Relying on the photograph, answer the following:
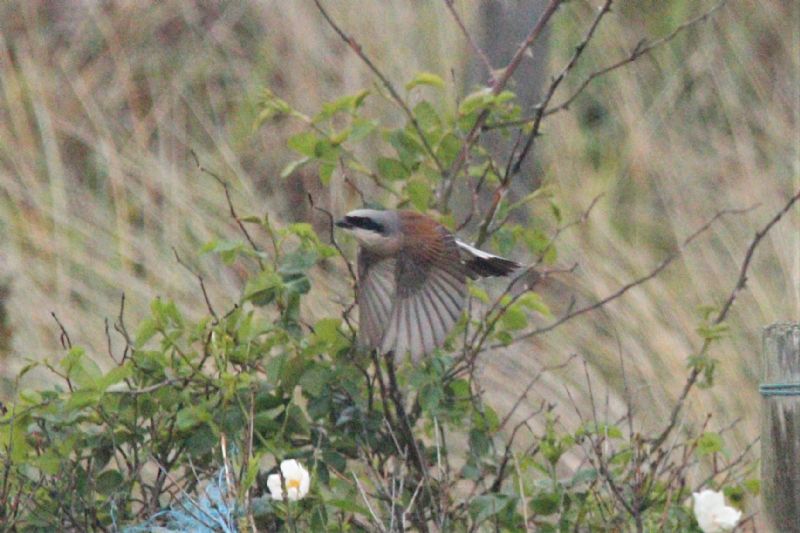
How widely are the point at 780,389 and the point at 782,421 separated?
5 centimetres

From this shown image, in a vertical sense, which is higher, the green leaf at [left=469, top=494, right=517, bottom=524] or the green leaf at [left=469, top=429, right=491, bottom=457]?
the green leaf at [left=469, top=429, right=491, bottom=457]

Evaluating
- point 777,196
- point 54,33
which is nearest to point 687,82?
point 777,196

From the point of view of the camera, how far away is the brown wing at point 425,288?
8.59 feet

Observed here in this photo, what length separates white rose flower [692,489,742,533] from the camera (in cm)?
238

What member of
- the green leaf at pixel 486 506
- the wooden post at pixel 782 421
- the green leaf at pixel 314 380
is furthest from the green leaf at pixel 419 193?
the wooden post at pixel 782 421

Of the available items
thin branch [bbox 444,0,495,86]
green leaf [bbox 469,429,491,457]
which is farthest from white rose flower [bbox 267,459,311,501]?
thin branch [bbox 444,0,495,86]

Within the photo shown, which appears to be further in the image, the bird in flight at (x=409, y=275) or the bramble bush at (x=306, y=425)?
the bird in flight at (x=409, y=275)

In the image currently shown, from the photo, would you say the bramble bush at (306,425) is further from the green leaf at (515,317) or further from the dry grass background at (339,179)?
the dry grass background at (339,179)

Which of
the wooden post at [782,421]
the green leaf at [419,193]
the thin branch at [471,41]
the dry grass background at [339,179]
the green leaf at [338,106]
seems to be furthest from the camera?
the dry grass background at [339,179]

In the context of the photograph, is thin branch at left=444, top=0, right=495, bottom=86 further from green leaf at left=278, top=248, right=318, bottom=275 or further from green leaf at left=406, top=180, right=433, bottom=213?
green leaf at left=278, top=248, right=318, bottom=275

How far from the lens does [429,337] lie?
2.62 meters

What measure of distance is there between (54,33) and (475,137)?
3.77 metres

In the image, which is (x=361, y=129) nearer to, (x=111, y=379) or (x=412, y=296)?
(x=412, y=296)

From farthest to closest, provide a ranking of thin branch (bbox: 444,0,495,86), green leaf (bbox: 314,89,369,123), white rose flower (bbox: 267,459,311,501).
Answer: thin branch (bbox: 444,0,495,86) → green leaf (bbox: 314,89,369,123) → white rose flower (bbox: 267,459,311,501)
